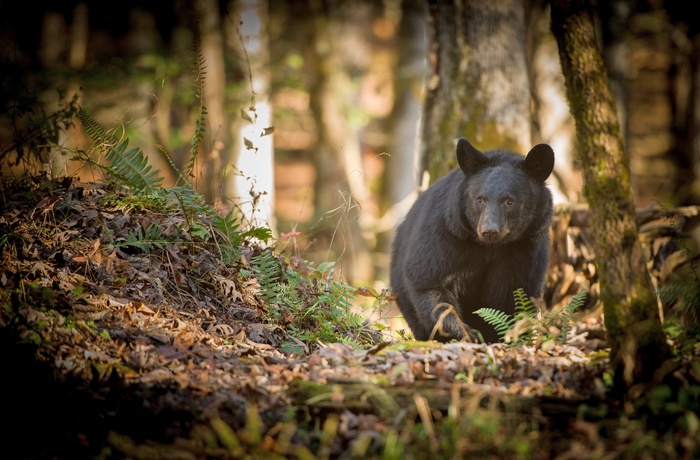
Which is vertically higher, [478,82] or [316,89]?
[316,89]

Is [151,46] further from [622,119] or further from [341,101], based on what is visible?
[622,119]

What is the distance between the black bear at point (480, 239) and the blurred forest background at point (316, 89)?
130 cm

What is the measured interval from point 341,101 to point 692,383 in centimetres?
1518

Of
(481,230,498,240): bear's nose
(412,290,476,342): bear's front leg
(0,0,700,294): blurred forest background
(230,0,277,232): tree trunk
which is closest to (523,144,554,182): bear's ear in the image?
(481,230,498,240): bear's nose

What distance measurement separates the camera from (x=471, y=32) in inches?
324

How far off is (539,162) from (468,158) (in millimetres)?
604

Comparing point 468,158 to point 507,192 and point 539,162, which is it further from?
point 539,162

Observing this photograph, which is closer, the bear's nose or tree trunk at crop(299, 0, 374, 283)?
the bear's nose

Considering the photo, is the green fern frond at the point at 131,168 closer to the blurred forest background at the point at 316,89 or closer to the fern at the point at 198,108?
the fern at the point at 198,108

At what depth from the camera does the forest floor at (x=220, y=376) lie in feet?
10.4

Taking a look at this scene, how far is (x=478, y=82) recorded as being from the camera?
8141mm

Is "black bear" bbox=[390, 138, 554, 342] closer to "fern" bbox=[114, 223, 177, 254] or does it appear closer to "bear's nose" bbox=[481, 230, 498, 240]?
"bear's nose" bbox=[481, 230, 498, 240]

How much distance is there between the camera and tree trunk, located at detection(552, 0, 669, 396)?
3936 mm

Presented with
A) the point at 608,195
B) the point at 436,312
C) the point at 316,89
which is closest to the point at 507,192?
the point at 436,312
